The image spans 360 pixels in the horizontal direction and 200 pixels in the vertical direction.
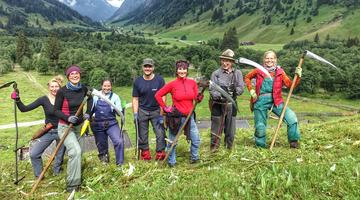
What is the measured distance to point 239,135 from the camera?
53.4ft

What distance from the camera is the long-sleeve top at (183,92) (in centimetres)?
1120

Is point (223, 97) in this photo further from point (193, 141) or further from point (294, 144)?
point (294, 144)

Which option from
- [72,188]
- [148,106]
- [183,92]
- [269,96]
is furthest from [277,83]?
[72,188]

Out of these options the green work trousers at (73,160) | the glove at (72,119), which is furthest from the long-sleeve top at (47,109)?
the glove at (72,119)

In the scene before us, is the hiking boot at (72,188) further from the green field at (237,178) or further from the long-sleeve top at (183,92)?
the long-sleeve top at (183,92)

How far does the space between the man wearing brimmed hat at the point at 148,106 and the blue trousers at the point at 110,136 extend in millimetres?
852

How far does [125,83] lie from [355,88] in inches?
3052

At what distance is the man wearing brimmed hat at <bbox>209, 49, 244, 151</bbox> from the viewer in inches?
467

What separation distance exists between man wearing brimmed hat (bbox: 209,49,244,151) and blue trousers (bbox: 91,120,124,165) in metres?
3.11

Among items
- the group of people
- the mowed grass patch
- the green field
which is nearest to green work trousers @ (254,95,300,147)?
the group of people

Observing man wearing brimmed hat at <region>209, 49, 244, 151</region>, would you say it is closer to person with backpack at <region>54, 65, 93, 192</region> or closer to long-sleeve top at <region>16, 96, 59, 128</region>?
person with backpack at <region>54, 65, 93, 192</region>

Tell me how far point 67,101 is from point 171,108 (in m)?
3.13

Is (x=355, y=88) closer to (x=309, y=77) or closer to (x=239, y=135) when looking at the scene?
(x=309, y=77)

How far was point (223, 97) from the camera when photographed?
12.1m
